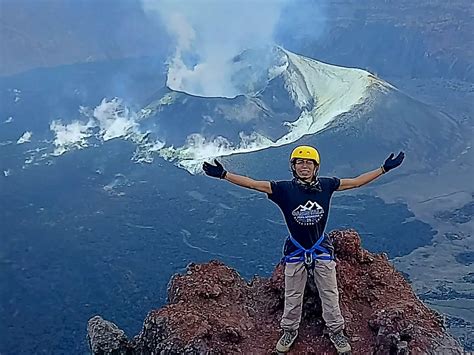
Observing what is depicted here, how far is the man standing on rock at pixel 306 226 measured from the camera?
6.27m

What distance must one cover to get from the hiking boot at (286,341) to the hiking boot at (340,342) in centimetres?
37

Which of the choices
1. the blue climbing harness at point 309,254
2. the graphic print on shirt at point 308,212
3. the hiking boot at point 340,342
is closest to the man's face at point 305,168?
the graphic print on shirt at point 308,212

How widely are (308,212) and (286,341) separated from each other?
1416 millimetres

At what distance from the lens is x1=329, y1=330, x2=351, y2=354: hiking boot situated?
22.1 ft

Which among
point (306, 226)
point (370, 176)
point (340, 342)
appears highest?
point (370, 176)

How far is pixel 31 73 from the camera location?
6850cm

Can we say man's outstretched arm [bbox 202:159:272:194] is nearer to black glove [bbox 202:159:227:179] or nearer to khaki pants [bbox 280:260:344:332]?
black glove [bbox 202:159:227:179]

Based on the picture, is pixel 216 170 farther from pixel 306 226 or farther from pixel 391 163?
pixel 391 163

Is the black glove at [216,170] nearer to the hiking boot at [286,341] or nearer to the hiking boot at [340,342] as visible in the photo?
the hiking boot at [286,341]

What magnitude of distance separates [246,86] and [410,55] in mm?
28142

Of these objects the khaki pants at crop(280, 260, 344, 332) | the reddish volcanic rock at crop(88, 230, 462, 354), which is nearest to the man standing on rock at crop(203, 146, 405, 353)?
the khaki pants at crop(280, 260, 344, 332)

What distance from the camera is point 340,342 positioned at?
6.76 meters

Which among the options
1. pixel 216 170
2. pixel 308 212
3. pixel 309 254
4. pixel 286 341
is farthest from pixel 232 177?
pixel 286 341

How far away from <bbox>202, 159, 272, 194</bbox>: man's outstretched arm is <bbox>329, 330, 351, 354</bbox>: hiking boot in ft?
5.23
